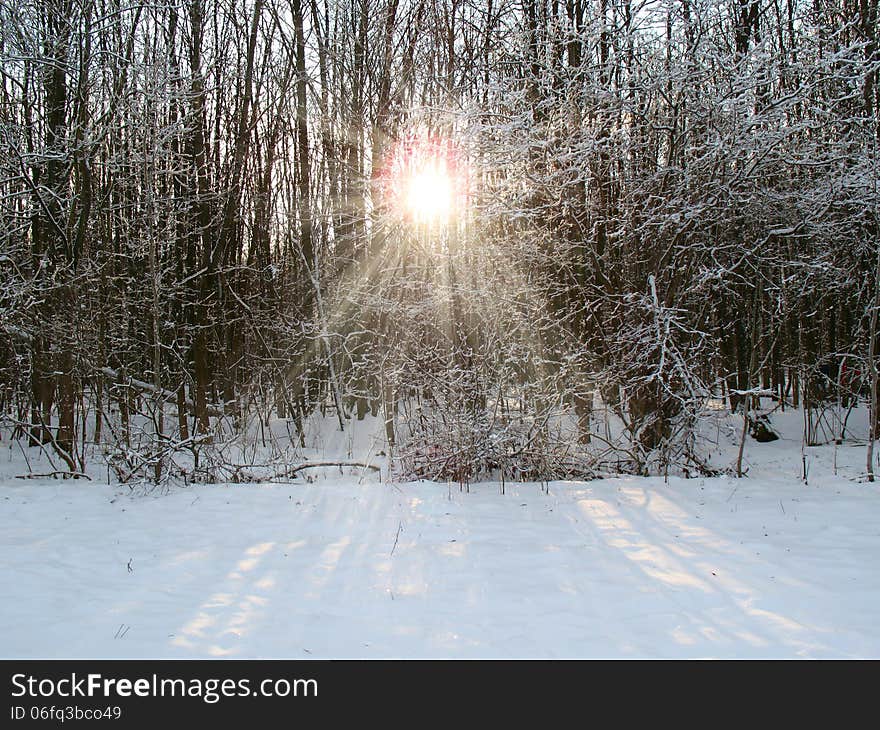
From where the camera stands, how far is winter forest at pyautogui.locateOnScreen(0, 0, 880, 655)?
805 cm

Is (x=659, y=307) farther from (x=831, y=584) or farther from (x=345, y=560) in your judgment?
(x=345, y=560)

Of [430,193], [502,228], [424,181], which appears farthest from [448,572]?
[424,181]

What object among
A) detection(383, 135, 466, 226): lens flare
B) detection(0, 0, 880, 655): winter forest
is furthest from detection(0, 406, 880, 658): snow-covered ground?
detection(383, 135, 466, 226): lens flare

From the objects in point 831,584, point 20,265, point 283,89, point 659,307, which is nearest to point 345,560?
point 831,584

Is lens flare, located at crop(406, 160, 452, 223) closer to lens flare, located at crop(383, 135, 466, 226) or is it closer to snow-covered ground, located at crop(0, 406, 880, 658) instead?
lens flare, located at crop(383, 135, 466, 226)

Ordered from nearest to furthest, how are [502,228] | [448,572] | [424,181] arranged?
1. [448,572]
2. [502,228]
3. [424,181]

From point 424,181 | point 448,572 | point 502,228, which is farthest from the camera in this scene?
point 424,181

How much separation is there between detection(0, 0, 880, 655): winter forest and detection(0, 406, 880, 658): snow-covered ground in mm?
505

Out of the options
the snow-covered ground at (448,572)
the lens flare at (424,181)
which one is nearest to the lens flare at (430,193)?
the lens flare at (424,181)

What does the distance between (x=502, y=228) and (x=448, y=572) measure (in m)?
7.15

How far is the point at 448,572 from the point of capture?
171 inches

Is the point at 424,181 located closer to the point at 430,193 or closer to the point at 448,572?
the point at 430,193

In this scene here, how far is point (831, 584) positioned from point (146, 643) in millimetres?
3954

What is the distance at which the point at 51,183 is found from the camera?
1093 centimetres
